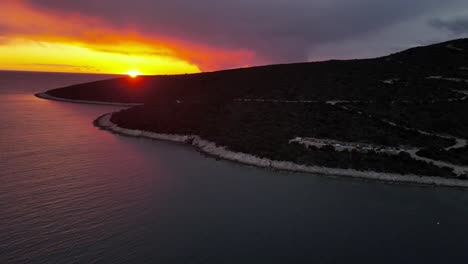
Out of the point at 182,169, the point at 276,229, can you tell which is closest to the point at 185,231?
the point at 276,229

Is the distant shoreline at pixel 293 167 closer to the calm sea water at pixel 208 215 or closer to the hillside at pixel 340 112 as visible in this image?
the hillside at pixel 340 112

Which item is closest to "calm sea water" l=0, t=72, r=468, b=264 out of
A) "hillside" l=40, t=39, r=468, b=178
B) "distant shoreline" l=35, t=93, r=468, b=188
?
"distant shoreline" l=35, t=93, r=468, b=188

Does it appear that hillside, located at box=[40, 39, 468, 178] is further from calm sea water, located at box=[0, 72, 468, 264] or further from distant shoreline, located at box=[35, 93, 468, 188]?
calm sea water, located at box=[0, 72, 468, 264]

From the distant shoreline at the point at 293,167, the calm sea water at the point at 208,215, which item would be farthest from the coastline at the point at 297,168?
the calm sea water at the point at 208,215

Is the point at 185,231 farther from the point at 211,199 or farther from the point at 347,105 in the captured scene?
the point at 347,105

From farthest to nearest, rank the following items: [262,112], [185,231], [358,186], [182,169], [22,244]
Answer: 1. [262,112]
2. [182,169]
3. [358,186]
4. [185,231]
5. [22,244]
